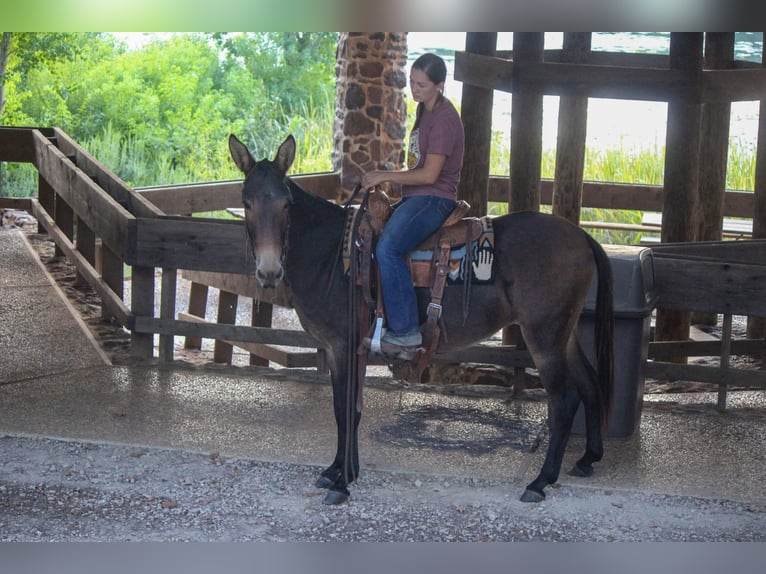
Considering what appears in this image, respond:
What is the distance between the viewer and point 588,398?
5.61m

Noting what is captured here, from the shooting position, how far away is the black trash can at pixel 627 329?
5.93 m

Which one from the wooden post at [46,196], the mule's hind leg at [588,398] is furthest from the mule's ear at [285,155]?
the wooden post at [46,196]

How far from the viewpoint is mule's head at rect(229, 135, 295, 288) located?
4.90 meters

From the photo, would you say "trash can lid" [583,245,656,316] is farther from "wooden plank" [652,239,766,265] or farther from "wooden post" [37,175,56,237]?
"wooden post" [37,175,56,237]

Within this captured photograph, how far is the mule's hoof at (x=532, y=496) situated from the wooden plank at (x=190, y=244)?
2.81 m

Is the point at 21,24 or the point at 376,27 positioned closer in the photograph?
the point at 21,24

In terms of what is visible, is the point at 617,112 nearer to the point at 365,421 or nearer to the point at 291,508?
the point at 365,421

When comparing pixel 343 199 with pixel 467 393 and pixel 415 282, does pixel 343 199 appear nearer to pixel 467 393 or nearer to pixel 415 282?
pixel 467 393

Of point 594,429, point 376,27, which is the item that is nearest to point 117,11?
point 376,27

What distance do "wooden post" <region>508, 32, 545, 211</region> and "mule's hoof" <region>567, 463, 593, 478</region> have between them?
2.51m

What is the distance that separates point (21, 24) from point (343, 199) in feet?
35.9

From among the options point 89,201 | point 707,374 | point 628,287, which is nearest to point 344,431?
point 628,287

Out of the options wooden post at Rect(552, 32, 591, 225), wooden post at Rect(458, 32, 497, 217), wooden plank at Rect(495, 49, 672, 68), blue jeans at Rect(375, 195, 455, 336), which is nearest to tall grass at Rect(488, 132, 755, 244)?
wooden plank at Rect(495, 49, 672, 68)

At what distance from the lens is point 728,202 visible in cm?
1110
